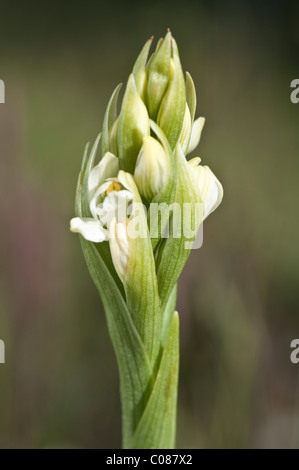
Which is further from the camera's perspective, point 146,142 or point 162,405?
point 162,405

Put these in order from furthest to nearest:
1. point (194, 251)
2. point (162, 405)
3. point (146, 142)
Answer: point (194, 251), point (162, 405), point (146, 142)

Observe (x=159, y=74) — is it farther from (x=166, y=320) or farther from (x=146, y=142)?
(x=166, y=320)

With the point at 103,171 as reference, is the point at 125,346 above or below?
below

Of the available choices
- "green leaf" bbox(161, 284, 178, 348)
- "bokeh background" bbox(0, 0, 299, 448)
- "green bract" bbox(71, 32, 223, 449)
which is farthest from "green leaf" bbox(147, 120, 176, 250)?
"bokeh background" bbox(0, 0, 299, 448)

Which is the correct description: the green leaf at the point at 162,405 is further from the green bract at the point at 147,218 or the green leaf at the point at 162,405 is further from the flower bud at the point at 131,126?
the flower bud at the point at 131,126

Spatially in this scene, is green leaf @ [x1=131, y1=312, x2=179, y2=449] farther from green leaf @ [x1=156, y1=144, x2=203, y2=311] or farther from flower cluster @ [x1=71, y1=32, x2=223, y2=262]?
flower cluster @ [x1=71, y1=32, x2=223, y2=262]

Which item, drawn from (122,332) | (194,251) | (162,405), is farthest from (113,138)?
(194,251)

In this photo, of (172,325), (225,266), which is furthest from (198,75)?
(172,325)

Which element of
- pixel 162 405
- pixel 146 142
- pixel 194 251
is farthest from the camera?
pixel 194 251
